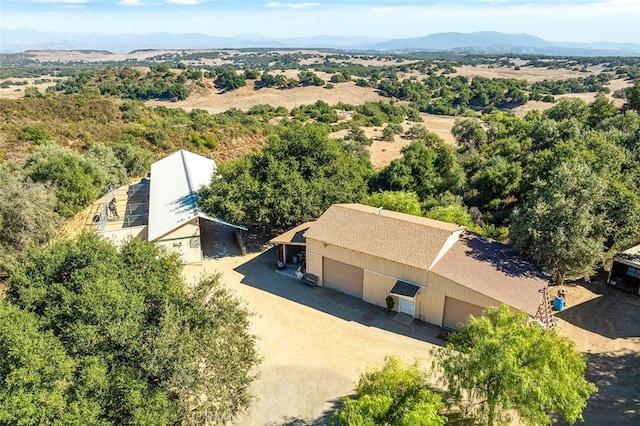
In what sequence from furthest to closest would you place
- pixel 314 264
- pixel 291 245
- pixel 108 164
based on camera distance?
1. pixel 108 164
2. pixel 291 245
3. pixel 314 264

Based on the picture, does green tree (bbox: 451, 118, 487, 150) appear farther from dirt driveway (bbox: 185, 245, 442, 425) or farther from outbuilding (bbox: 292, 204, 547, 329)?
dirt driveway (bbox: 185, 245, 442, 425)

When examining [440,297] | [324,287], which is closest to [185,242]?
[324,287]

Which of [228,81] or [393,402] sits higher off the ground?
[228,81]

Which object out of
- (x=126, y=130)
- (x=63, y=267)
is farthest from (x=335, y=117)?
(x=63, y=267)

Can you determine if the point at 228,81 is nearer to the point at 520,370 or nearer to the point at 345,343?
the point at 345,343

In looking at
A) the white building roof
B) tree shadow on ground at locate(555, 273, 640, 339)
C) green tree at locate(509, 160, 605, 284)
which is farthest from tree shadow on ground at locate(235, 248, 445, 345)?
tree shadow on ground at locate(555, 273, 640, 339)

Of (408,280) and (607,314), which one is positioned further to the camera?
(408,280)

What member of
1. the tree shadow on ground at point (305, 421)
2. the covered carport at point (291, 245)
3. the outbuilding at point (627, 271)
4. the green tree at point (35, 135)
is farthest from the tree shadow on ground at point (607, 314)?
the green tree at point (35, 135)
